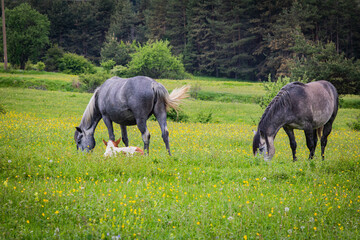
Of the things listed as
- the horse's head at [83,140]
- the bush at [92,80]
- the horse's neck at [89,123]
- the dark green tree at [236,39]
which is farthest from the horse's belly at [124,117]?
the dark green tree at [236,39]

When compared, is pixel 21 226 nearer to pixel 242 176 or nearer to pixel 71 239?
pixel 71 239

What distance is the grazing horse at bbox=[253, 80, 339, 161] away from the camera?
30.4 ft

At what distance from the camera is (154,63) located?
159 feet

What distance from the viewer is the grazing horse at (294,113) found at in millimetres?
9266

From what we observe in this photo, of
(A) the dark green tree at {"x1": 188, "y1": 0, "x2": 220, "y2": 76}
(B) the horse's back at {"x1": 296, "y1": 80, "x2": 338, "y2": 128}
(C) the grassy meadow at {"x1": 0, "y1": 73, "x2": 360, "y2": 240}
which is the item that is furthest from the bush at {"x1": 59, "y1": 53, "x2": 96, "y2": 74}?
(B) the horse's back at {"x1": 296, "y1": 80, "x2": 338, "y2": 128}

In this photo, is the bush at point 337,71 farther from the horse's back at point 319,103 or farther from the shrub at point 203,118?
the horse's back at point 319,103

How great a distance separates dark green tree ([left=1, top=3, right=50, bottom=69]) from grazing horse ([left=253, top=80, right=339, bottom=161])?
56425mm

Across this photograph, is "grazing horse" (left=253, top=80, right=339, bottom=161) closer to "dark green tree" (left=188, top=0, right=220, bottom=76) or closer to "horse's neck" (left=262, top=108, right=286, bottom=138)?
"horse's neck" (left=262, top=108, right=286, bottom=138)

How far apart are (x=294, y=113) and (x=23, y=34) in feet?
195

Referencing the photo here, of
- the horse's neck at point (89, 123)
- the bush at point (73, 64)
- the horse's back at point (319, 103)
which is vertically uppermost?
the bush at point (73, 64)

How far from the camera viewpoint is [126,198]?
19.8ft

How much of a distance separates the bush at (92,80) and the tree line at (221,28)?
749 inches

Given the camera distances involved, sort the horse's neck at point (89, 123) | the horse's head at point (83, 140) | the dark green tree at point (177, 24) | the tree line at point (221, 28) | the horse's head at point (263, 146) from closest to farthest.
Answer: the horse's head at point (263, 146) < the horse's head at point (83, 140) < the horse's neck at point (89, 123) < the tree line at point (221, 28) < the dark green tree at point (177, 24)

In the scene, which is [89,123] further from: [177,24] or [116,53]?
[177,24]
